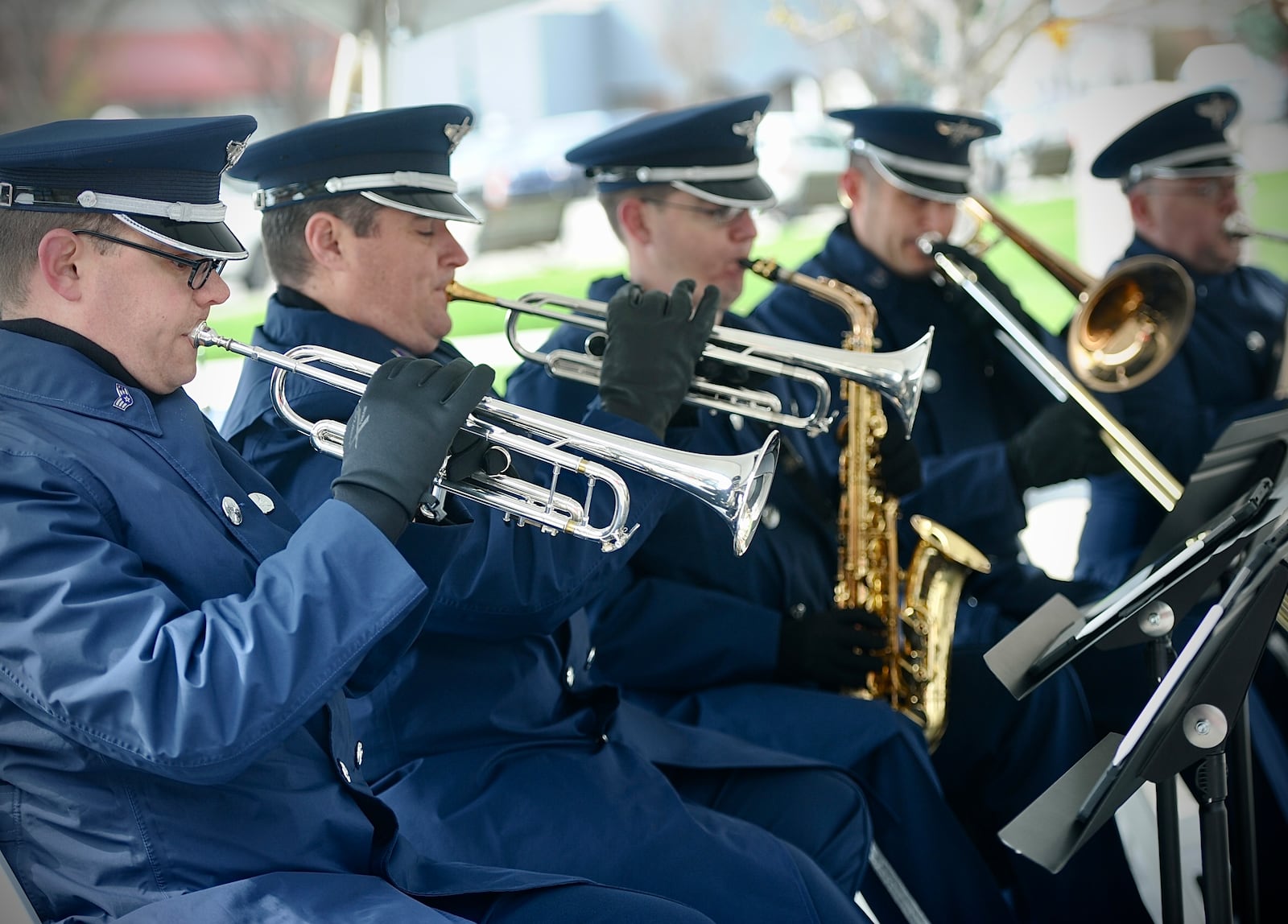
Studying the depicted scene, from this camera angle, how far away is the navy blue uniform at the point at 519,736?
2102 millimetres

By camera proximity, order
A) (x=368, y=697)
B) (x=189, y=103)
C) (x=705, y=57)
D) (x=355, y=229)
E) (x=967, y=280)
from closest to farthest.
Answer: (x=368, y=697) < (x=355, y=229) < (x=967, y=280) < (x=189, y=103) < (x=705, y=57)

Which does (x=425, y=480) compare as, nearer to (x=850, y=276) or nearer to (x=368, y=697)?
(x=368, y=697)

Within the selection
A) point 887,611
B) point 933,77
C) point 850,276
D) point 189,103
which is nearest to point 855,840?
point 887,611

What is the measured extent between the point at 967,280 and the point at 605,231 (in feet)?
21.1

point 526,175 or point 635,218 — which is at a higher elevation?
point 635,218

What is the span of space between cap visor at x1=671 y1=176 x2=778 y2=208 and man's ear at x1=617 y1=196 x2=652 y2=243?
108 millimetres

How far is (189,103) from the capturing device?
6.41 meters

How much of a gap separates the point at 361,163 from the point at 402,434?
89cm

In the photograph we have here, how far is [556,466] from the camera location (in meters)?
1.97

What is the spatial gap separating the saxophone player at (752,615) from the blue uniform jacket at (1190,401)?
2.91ft

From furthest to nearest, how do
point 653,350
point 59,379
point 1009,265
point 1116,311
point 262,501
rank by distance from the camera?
point 1009,265, point 1116,311, point 653,350, point 262,501, point 59,379

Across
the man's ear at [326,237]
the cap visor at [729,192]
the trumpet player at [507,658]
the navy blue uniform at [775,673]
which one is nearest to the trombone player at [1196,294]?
the navy blue uniform at [775,673]

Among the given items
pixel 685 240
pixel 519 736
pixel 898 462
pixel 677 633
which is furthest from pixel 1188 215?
pixel 519 736

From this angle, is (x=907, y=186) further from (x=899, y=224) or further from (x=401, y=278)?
(x=401, y=278)
